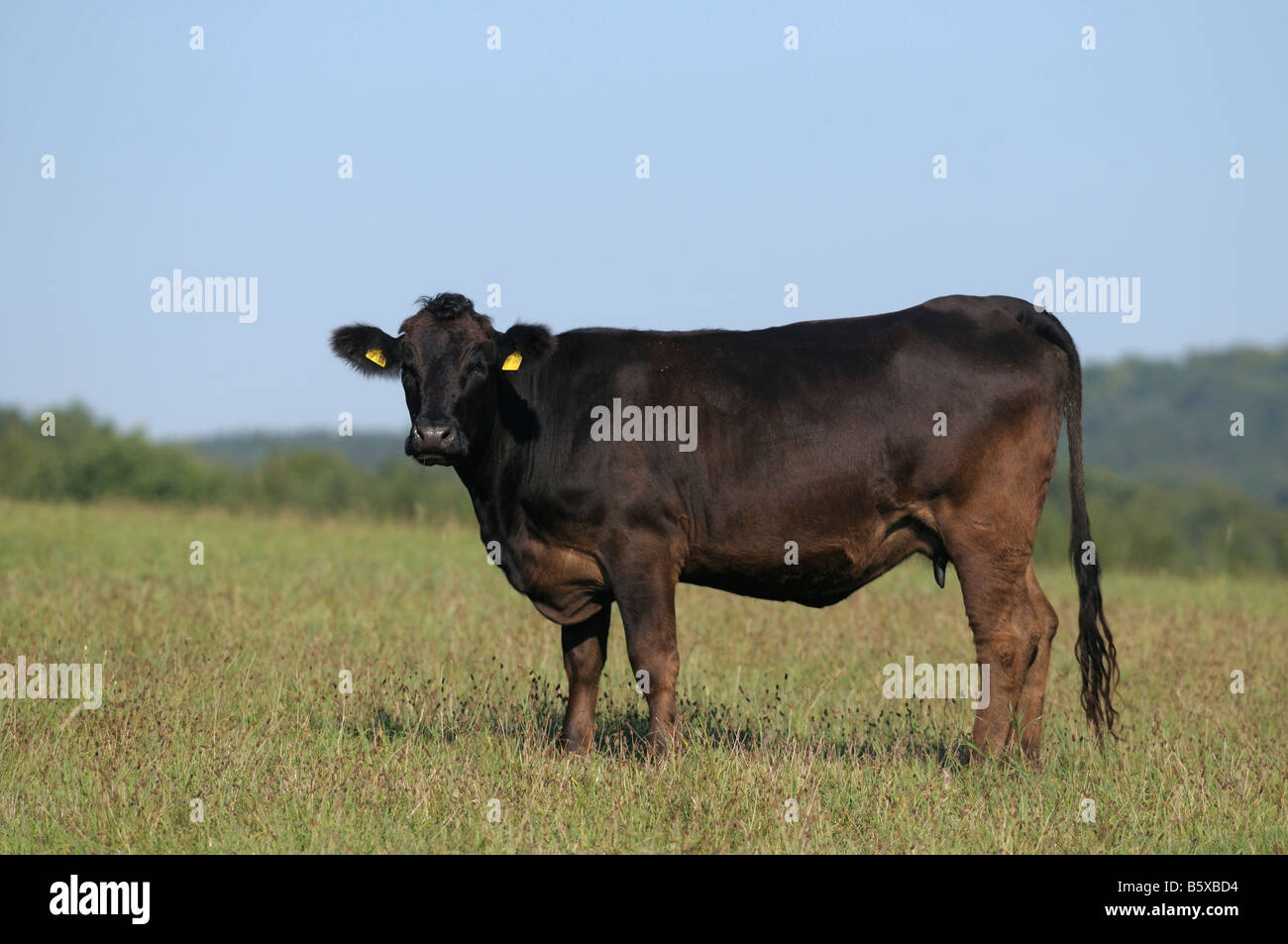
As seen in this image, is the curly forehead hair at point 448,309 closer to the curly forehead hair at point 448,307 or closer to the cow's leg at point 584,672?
the curly forehead hair at point 448,307

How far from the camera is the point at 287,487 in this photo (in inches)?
1291

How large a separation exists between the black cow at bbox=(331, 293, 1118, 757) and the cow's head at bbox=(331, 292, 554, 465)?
1 centimetres

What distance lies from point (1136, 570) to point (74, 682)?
727 inches

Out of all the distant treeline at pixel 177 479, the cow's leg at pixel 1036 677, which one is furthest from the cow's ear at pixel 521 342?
the distant treeline at pixel 177 479

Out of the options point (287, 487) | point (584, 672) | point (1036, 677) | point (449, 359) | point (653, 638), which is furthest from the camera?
point (287, 487)

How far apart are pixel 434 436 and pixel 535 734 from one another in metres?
2.15

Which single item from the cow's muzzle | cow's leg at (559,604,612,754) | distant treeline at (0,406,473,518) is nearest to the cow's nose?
the cow's muzzle

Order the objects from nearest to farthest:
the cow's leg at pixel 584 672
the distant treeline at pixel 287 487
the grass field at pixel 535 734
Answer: the grass field at pixel 535 734 < the cow's leg at pixel 584 672 < the distant treeline at pixel 287 487

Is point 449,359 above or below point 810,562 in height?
above

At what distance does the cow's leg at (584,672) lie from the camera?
8.02 meters

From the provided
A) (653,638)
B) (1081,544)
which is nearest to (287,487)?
(653,638)

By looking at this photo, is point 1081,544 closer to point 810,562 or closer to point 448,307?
point 810,562

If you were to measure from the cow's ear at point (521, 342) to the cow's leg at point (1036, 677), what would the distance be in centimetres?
309
